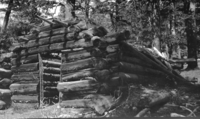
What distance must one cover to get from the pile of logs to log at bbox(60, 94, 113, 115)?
4634 millimetres

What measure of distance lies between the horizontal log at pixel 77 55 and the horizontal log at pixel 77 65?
0.19 m

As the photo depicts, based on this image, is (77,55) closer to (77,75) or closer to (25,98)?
(77,75)

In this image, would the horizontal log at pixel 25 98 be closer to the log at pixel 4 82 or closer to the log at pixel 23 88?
the log at pixel 23 88

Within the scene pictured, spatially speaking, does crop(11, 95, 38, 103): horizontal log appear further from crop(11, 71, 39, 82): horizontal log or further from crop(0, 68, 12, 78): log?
crop(0, 68, 12, 78): log

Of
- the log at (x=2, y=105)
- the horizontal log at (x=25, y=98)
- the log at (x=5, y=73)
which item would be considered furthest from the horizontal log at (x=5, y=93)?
the horizontal log at (x=25, y=98)

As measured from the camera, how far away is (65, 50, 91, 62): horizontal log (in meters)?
9.19

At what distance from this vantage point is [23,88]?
1102 centimetres

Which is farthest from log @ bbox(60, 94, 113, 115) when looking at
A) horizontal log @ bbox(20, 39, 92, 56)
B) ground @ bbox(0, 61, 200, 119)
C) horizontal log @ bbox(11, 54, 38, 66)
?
horizontal log @ bbox(11, 54, 38, 66)

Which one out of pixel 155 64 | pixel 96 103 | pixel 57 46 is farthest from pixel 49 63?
pixel 155 64

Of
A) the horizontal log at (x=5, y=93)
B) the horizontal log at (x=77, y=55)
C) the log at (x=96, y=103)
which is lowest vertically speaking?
the horizontal log at (x=5, y=93)

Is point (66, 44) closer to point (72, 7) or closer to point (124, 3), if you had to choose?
point (72, 7)

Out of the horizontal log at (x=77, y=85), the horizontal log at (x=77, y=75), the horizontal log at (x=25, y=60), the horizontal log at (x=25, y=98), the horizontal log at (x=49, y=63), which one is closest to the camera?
the horizontal log at (x=77, y=85)

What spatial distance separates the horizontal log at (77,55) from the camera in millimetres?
9194

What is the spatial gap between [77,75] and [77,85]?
431 mm
